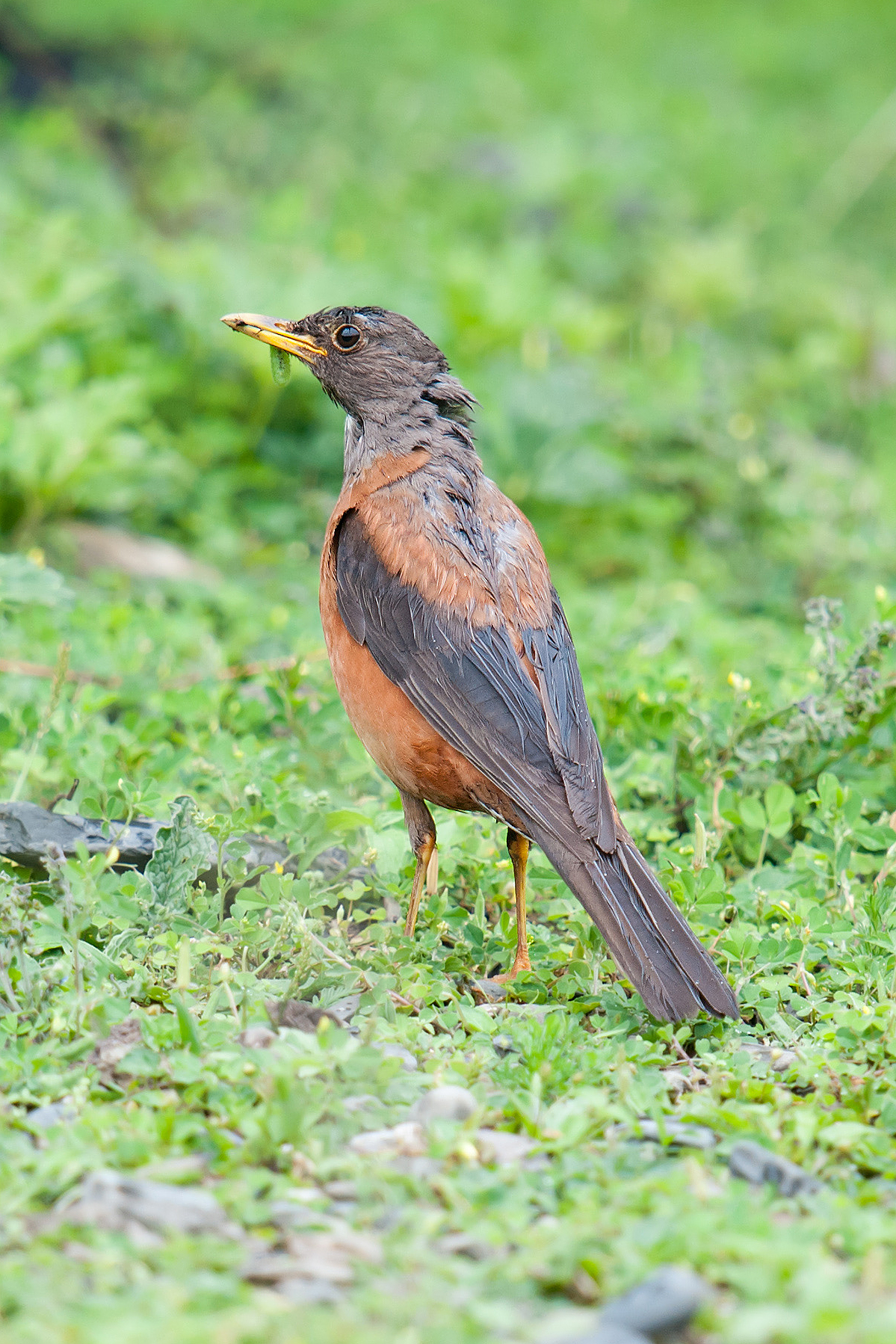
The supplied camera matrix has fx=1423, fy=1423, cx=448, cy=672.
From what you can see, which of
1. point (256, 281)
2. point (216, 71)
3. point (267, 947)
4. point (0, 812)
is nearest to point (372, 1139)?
point (267, 947)

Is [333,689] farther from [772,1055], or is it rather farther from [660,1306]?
[660,1306]

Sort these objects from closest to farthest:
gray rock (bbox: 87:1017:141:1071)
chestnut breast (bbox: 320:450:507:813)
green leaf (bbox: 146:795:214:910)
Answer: gray rock (bbox: 87:1017:141:1071) < green leaf (bbox: 146:795:214:910) < chestnut breast (bbox: 320:450:507:813)

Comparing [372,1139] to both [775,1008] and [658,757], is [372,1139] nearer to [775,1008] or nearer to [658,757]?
[775,1008]

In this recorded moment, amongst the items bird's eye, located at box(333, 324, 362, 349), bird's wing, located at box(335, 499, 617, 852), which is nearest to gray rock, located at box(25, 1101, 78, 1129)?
bird's wing, located at box(335, 499, 617, 852)

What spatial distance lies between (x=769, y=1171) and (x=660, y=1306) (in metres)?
0.69

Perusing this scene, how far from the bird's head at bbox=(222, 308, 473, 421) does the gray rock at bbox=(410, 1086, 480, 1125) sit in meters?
2.65

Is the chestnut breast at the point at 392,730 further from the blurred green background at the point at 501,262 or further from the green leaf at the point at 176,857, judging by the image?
the blurred green background at the point at 501,262

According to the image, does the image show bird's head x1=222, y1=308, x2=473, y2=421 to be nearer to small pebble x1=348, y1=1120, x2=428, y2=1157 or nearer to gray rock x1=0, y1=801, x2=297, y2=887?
gray rock x1=0, y1=801, x2=297, y2=887

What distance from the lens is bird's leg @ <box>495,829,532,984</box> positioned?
13.6ft

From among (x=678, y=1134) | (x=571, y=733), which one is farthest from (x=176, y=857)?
(x=678, y=1134)

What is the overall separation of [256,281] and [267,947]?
5.62 m

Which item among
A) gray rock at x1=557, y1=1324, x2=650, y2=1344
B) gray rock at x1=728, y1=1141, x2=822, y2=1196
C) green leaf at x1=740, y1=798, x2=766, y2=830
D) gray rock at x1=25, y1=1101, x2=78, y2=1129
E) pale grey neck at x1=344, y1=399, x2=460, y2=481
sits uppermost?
pale grey neck at x1=344, y1=399, x2=460, y2=481

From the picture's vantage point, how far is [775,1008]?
3908 millimetres

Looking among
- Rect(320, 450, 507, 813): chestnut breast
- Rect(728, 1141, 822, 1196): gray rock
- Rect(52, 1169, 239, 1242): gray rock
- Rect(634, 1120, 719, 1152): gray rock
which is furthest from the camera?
Rect(320, 450, 507, 813): chestnut breast
